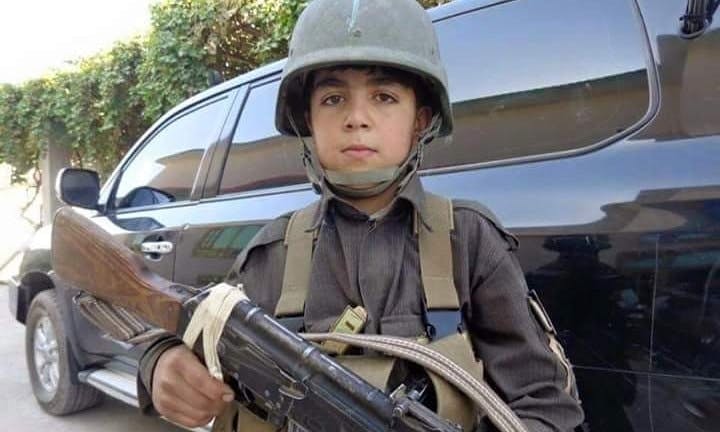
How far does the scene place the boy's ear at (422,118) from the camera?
136cm

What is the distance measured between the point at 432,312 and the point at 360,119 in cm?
40

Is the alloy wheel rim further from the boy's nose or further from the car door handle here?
the boy's nose

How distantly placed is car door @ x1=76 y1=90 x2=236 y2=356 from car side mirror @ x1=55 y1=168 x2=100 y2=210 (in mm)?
160

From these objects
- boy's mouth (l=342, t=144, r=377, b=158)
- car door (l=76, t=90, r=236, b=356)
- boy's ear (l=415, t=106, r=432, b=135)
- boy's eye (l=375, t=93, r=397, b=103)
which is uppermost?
boy's eye (l=375, t=93, r=397, b=103)

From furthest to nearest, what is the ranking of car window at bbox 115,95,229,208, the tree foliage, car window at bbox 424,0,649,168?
the tree foliage, car window at bbox 115,95,229,208, car window at bbox 424,0,649,168

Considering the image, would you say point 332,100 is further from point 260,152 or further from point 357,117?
point 260,152

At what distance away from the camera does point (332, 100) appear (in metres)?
1.25

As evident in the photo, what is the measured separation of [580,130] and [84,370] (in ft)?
10.7

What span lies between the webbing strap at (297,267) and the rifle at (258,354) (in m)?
0.12

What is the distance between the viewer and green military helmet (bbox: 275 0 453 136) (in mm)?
1189

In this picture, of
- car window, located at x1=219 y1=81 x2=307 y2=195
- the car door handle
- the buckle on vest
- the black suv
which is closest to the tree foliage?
car window, located at x1=219 y1=81 x2=307 y2=195

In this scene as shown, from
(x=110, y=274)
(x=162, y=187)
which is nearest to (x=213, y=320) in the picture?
(x=110, y=274)

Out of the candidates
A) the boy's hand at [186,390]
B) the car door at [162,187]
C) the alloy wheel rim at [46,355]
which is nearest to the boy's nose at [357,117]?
the boy's hand at [186,390]

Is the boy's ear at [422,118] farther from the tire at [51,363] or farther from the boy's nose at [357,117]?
the tire at [51,363]
